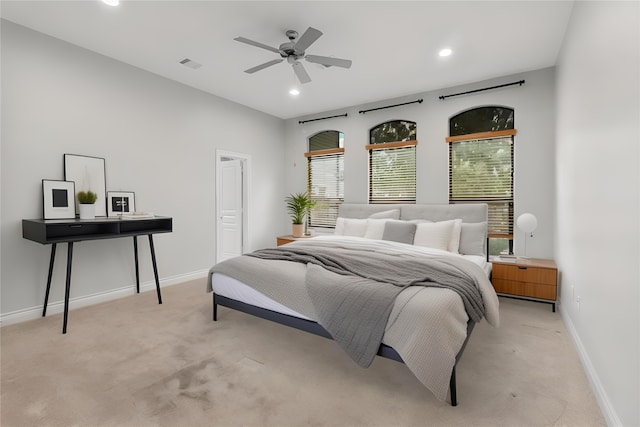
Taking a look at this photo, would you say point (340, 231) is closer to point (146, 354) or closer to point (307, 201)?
point (307, 201)

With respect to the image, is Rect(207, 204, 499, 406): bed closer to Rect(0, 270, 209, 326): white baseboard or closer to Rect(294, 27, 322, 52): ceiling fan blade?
Rect(0, 270, 209, 326): white baseboard

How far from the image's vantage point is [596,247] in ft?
6.66

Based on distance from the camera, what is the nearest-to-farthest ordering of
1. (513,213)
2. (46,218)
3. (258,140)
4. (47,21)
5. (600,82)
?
(600,82) < (47,21) < (46,218) < (513,213) < (258,140)

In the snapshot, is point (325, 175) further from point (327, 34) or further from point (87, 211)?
point (87, 211)

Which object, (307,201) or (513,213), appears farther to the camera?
(307,201)

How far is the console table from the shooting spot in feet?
9.18

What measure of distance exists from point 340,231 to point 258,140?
2426 millimetres

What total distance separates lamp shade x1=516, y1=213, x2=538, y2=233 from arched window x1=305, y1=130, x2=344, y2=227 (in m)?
2.88

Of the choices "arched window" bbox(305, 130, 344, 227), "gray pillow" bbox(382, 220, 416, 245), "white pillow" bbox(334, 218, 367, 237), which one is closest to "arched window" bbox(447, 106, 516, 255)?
"gray pillow" bbox(382, 220, 416, 245)

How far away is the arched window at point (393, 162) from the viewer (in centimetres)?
500

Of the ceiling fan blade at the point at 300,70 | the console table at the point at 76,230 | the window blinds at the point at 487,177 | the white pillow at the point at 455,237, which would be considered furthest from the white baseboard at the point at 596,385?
the console table at the point at 76,230

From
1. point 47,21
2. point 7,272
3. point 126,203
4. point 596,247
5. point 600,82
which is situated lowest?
point 7,272

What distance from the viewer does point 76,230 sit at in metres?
3.11

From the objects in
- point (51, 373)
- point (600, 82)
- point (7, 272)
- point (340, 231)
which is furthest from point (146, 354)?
point (600, 82)
